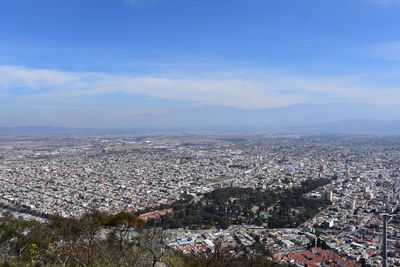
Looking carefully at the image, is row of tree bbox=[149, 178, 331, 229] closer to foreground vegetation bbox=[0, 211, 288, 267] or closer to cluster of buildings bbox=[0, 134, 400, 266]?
cluster of buildings bbox=[0, 134, 400, 266]

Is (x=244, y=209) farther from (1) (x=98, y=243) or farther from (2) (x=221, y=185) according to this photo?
(1) (x=98, y=243)

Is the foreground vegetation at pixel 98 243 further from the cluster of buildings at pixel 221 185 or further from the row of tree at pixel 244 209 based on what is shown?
the row of tree at pixel 244 209

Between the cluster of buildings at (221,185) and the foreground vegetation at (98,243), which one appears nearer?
the foreground vegetation at (98,243)

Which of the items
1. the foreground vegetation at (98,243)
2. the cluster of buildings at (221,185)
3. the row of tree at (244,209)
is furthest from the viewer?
the row of tree at (244,209)

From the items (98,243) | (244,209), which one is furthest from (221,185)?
(98,243)

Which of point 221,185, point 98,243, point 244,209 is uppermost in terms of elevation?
point 98,243

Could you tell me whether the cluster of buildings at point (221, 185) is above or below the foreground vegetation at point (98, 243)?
below

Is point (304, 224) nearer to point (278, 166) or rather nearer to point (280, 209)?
point (280, 209)

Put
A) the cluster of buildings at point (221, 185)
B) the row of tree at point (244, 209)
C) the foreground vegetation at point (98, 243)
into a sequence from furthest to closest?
the row of tree at point (244, 209) → the cluster of buildings at point (221, 185) → the foreground vegetation at point (98, 243)

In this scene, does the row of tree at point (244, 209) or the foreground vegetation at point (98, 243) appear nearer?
the foreground vegetation at point (98, 243)

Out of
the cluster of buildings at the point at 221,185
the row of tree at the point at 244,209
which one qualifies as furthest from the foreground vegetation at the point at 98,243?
the row of tree at the point at 244,209

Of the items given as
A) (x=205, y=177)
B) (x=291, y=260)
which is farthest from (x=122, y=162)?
(x=291, y=260)

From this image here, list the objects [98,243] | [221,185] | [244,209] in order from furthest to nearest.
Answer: [221,185]
[244,209]
[98,243]

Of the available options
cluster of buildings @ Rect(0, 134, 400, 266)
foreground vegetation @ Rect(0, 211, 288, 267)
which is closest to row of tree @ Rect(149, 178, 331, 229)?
cluster of buildings @ Rect(0, 134, 400, 266)
